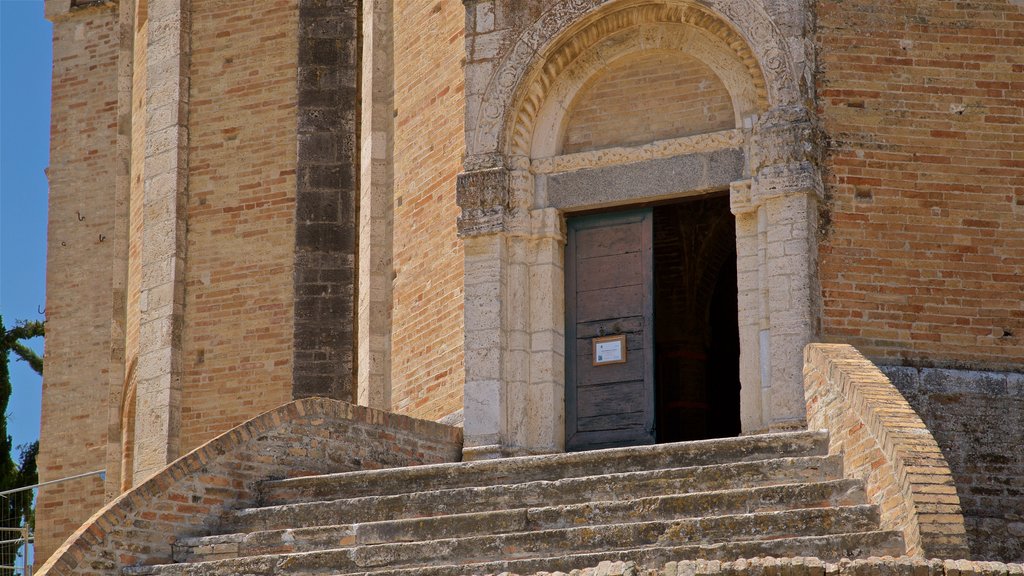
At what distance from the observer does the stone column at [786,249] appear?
1441 centimetres

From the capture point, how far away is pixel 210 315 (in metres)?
19.4

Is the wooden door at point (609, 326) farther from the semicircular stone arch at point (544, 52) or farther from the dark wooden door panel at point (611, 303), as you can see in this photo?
the semicircular stone arch at point (544, 52)

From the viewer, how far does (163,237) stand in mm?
19672

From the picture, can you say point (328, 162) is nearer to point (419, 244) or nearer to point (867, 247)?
point (419, 244)

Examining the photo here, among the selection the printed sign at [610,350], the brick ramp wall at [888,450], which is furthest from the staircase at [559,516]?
the printed sign at [610,350]

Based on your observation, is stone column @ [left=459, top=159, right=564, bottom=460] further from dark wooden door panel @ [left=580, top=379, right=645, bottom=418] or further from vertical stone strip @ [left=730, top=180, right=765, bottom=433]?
vertical stone strip @ [left=730, top=180, right=765, bottom=433]

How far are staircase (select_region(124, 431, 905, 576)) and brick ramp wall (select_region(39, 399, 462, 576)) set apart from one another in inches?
7.1

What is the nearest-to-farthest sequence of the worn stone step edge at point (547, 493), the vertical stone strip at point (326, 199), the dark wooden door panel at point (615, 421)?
the worn stone step edge at point (547, 493)
the dark wooden door panel at point (615, 421)
the vertical stone strip at point (326, 199)

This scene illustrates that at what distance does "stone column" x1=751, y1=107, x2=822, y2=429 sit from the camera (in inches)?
567

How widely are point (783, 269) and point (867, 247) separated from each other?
744 millimetres

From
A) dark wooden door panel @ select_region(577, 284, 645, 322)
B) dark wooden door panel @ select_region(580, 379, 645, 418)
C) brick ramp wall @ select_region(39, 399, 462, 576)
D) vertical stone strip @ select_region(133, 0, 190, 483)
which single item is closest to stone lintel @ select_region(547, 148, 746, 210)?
dark wooden door panel @ select_region(577, 284, 645, 322)

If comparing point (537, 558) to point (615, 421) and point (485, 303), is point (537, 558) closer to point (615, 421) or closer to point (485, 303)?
point (615, 421)

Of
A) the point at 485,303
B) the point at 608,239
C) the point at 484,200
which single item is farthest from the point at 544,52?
the point at 485,303

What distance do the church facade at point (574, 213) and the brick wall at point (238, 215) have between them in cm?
3
